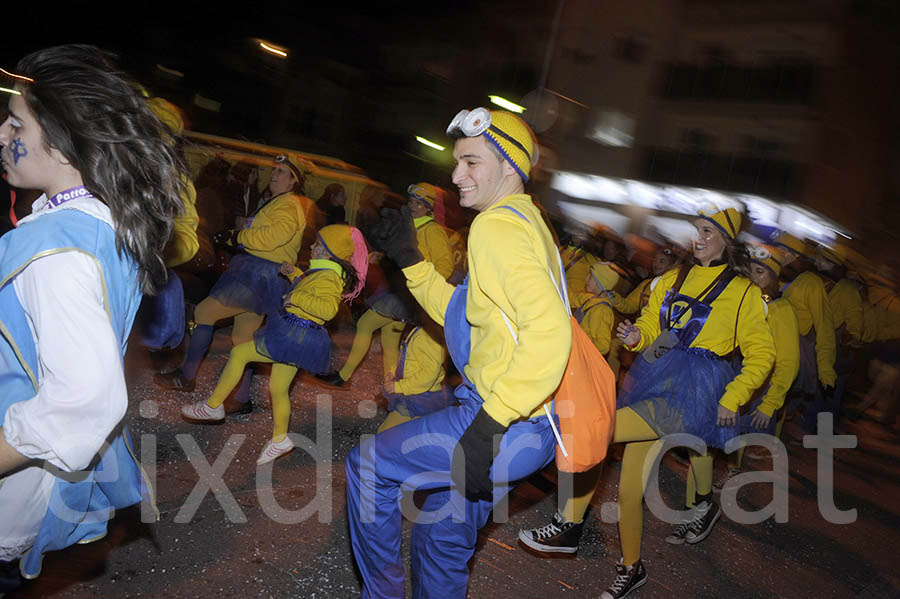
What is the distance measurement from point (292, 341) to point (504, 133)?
254cm

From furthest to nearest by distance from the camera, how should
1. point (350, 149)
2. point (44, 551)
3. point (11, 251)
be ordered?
point (350, 149), point (44, 551), point (11, 251)

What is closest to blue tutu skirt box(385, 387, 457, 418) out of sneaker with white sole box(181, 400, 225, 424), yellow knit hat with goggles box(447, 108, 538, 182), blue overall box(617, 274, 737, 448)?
blue overall box(617, 274, 737, 448)

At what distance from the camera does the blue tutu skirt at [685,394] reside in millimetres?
3709

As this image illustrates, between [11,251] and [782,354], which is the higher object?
[11,251]

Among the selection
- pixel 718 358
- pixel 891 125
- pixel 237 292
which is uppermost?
pixel 891 125

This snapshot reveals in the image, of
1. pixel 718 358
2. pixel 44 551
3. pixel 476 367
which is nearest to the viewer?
pixel 44 551

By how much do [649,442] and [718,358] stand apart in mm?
627

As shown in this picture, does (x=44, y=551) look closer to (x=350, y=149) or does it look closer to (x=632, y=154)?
(x=632, y=154)

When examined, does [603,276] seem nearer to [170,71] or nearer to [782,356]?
[782,356]

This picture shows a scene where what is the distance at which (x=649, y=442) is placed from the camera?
12.4 feet

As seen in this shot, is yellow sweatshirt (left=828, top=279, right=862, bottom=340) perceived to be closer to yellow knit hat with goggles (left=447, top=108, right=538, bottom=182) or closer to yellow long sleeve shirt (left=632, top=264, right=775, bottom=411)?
yellow long sleeve shirt (left=632, top=264, right=775, bottom=411)

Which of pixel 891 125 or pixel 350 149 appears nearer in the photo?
pixel 891 125

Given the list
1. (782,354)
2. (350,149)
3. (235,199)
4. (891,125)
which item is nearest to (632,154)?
(891,125)

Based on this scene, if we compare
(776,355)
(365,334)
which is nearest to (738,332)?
(776,355)
